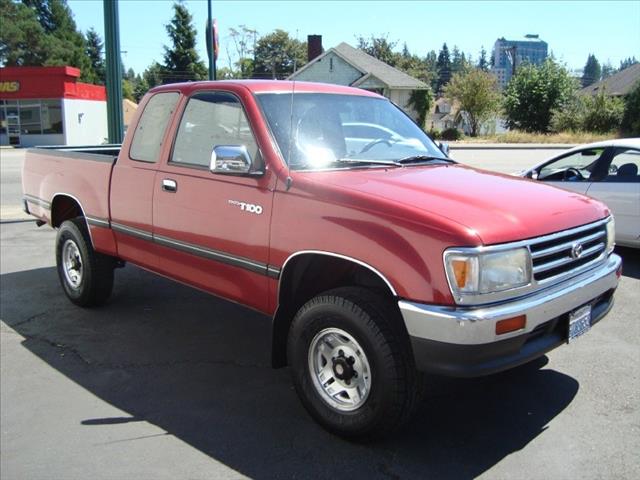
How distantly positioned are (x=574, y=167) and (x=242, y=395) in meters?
5.84

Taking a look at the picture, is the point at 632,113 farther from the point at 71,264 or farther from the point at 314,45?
the point at 71,264

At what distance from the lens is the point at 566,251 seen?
11.4 ft

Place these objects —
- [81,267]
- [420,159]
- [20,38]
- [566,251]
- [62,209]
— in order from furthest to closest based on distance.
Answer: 1. [20,38]
2. [62,209]
3. [81,267]
4. [420,159]
5. [566,251]

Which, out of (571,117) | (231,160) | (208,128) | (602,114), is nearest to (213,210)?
(231,160)

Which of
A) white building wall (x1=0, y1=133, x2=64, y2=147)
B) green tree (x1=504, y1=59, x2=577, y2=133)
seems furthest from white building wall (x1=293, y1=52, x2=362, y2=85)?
white building wall (x1=0, y1=133, x2=64, y2=147)

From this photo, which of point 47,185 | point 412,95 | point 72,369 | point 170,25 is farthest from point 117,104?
point 170,25

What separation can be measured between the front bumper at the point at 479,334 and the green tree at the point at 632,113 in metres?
40.7

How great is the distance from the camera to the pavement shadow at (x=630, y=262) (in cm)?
725

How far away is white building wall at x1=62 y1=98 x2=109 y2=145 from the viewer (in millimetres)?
38812

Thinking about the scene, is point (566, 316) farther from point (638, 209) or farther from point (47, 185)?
point (47, 185)

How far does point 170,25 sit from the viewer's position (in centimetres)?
6372

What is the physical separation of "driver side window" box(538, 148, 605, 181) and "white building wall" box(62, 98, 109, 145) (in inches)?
1289

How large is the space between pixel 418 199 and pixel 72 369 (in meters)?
3.01

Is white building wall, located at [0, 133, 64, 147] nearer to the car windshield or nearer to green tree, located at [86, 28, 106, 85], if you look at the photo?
the car windshield
